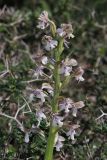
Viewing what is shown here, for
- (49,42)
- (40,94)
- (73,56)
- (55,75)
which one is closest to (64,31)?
(49,42)

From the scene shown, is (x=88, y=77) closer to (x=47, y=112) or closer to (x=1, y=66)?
(x=1, y=66)

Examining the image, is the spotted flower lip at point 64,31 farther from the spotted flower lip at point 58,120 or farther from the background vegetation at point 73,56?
the background vegetation at point 73,56

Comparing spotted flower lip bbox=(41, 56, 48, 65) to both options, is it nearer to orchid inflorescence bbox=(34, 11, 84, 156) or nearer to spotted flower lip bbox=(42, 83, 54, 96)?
orchid inflorescence bbox=(34, 11, 84, 156)

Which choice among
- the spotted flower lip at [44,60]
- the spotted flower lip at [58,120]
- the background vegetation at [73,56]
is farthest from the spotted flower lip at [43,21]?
the background vegetation at [73,56]

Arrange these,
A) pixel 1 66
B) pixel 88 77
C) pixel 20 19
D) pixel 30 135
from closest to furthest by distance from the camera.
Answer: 1. pixel 30 135
2. pixel 1 66
3. pixel 88 77
4. pixel 20 19

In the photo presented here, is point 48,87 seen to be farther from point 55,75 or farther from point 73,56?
point 73,56

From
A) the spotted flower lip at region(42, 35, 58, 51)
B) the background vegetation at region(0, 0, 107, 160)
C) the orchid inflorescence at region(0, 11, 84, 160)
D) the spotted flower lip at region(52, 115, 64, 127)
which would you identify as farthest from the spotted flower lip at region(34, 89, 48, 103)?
the background vegetation at region(0, 0, 107, 160)

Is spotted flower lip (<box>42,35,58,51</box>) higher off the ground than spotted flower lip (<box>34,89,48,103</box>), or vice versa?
spotted flower lip (<box>42,35,58,51</box>)

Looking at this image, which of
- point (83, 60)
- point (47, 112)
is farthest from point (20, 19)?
point (47, 112)
